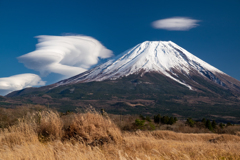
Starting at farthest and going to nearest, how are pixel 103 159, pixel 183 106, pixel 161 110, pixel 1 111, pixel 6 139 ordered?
pixel 183 106 → pixel 161 110 → pixel 1 111 → pixel 6 139 → pixel 103 159

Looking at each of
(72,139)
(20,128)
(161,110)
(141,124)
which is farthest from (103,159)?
(161,110)

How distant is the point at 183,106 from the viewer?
610 ft

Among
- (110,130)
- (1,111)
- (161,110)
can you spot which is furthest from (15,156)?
(161,110)

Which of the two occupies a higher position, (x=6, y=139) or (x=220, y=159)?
(x=6, y=139)

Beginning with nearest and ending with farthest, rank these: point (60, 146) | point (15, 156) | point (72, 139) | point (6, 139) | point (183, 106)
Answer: point (15, 156)
point (60, 146)
point (72, 139)
point (6, 139)
point (183, 106)

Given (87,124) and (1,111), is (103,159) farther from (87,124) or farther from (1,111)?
(1,111)

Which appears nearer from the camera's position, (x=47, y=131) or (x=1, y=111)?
(x=47, y=131)

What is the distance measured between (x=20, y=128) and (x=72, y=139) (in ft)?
9.99

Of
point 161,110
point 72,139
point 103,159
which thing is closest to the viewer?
point 103,159

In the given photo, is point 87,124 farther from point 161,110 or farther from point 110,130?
point 161,110

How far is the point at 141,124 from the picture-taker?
34719 mm

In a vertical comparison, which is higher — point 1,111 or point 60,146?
point 1,111

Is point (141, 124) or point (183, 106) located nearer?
point (141, 124)

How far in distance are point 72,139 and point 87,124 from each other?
888mm
